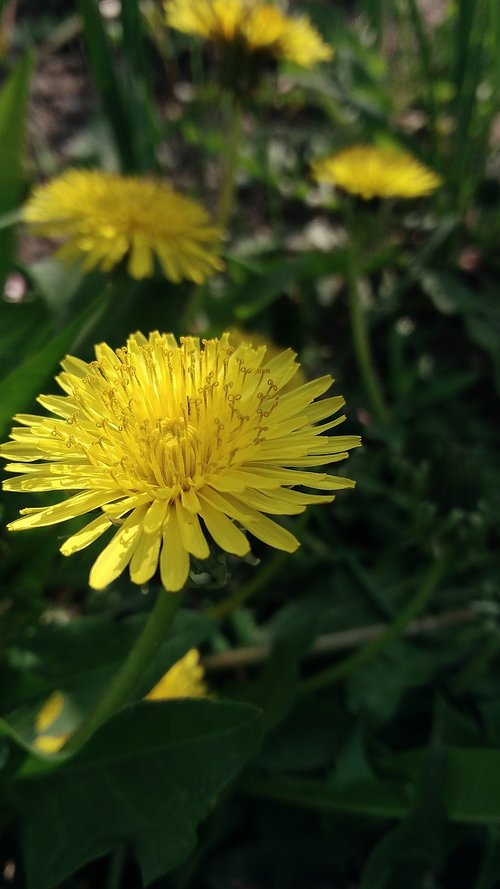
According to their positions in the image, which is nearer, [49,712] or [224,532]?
[224,532]

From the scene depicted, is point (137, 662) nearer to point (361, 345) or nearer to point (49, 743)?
point (49, 743)

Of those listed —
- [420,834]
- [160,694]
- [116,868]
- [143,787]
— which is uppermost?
[160,694]

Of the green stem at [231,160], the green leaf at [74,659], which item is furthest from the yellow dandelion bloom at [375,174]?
the green leaf at [74,659]

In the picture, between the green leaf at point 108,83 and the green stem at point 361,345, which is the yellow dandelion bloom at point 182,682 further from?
the green leaf at point 108,83

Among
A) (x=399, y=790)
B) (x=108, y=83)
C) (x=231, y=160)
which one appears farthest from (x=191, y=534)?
(x=108, y=83)

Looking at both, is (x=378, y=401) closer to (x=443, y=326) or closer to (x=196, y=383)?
(x=443, y=326)

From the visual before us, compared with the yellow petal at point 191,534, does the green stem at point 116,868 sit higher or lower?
lower

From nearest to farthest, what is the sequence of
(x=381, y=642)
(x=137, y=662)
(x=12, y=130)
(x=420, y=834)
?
(x=137, y=662) < (x=420, y=834) < (x=381, y=642) < (x=12, y=130)

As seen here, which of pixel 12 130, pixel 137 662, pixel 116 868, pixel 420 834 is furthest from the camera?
pixel 12 130
